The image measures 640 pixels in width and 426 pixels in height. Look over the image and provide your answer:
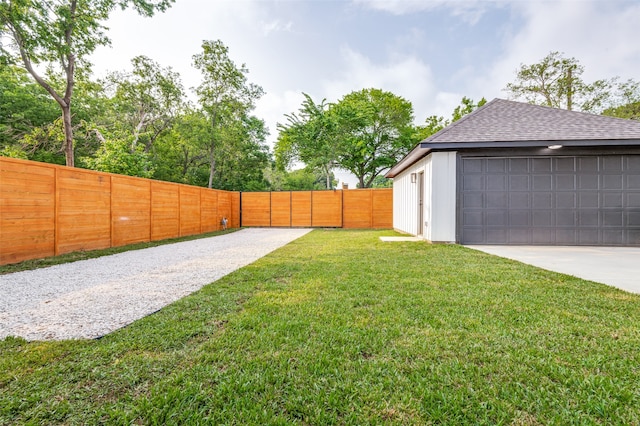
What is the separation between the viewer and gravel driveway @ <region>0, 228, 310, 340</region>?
83.0 inches

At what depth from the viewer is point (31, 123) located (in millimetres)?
13203

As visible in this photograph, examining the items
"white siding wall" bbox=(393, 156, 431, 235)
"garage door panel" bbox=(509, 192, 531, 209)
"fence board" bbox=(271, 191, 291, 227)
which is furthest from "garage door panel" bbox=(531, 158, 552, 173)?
"fence board" bbox=(271, 191, 291, 227)

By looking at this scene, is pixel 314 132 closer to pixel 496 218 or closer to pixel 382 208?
pixel 382 208

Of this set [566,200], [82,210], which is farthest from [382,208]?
[82,210]

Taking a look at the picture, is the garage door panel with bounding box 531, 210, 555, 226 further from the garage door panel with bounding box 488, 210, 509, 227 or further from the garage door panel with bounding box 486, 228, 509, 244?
the garage door panel with bounding box 486, 228, 509, 244

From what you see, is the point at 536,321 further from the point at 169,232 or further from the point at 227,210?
the point at 227,210

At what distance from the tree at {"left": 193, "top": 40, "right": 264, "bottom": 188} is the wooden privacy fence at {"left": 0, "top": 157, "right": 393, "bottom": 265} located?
687 centimetres

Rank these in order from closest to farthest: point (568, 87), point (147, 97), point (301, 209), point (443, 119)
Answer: point (301, 209) → point (568, 87) → point (147, 97) → point (443, 119)

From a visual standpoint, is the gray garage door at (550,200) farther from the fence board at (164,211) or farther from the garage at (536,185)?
the fence board at (164,211)

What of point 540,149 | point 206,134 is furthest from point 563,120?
point 206,134

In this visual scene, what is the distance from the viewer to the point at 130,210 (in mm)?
6828

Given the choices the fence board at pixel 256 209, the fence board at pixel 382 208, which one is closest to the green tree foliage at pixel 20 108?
the fence board at pixel 256 209

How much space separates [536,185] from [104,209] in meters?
10.3

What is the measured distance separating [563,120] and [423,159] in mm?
3701
